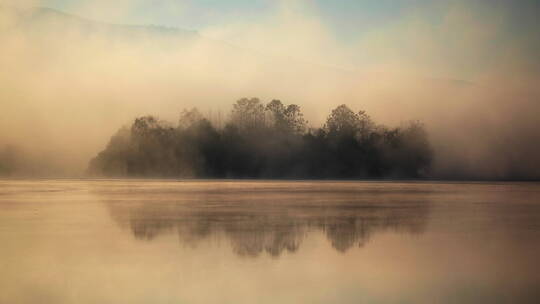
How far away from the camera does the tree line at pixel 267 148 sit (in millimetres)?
69875

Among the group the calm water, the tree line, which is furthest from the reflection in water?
the tree line

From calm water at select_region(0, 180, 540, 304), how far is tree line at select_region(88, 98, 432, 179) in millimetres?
53960

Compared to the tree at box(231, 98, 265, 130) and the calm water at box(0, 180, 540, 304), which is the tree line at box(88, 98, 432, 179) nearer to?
the tree at box(231, 98, 265, 130)

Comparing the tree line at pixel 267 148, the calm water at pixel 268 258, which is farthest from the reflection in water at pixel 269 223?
the tree line at pixel 267 148

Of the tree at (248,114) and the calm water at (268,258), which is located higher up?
the tree at (248,114)

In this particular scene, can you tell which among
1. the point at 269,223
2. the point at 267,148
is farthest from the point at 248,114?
the point at 269,223

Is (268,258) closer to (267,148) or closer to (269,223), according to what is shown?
(269,223)

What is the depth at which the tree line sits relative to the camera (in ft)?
229

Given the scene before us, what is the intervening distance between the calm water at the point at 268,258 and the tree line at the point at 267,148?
5396 centimetres

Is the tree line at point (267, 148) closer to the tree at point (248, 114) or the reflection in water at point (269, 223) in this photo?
the tree at point (248, 114)

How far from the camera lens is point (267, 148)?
7138 centimetres

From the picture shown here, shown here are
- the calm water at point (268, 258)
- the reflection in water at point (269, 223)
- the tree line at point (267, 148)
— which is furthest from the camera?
the tree line at point (267, 148)

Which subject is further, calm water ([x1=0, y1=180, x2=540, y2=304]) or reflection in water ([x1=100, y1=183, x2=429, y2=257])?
reflection in water ([x1=100, y1=183, x2=429, y2=257])

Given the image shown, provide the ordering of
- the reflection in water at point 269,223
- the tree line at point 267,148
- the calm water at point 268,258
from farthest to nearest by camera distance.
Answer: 1. the tree line at point 267,148
2. the reflection in water at point 269,223
3. the calm water at point 268,258
